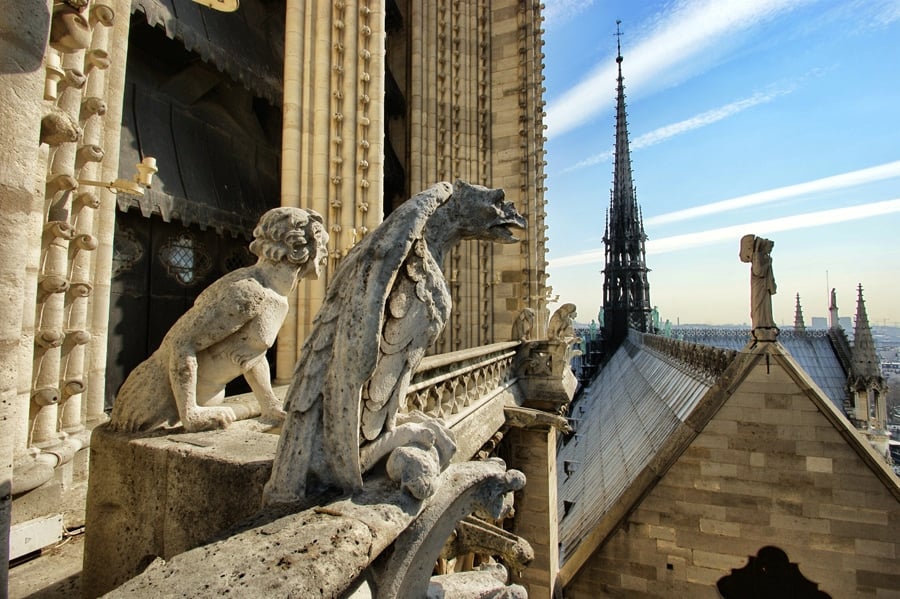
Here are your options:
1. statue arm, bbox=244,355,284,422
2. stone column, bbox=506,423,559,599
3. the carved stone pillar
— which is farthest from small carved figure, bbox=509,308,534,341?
statue arm, bbox=244,355,284,422

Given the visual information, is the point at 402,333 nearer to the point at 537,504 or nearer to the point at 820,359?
the point at 537,504

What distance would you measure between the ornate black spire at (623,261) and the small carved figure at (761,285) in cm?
3314

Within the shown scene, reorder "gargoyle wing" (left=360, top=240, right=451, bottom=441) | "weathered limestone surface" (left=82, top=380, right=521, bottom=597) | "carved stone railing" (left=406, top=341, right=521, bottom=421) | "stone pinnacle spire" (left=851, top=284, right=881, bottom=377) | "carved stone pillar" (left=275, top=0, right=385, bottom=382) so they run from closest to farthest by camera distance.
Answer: "gargoyle wing" (left=360, top=240, right=451, bottom=441), "weathered limestone surface" (left=82, top=380, right=521, bottom=597), "carved stone railing" (left=406, top=341, right=521, bottom=421), "carved stone pillar" (left=275, top=0, right=385, bottom=382), "stone pinnacle spire" (left=851, top=284, right=881, bottom=377)

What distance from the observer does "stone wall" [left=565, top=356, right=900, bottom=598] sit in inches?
216

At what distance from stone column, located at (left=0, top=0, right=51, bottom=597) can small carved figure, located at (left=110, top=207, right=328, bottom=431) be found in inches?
29.2

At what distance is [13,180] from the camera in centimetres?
114

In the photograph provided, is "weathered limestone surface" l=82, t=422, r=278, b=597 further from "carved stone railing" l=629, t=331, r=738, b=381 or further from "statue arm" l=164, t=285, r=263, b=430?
"carved stone railing" l=629, t=331, r=738, b=381

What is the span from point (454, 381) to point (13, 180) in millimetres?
3468

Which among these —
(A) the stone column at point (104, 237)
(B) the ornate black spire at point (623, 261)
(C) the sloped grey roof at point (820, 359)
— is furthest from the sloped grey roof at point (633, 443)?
(B) the ornate black spire at point (623, 261)

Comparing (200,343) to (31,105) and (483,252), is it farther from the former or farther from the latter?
(483,252)

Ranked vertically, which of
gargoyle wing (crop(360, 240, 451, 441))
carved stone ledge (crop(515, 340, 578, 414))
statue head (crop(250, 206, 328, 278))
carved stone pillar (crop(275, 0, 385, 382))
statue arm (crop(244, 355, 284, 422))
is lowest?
carved stone ledge (crop(515, 340, 578, 414))

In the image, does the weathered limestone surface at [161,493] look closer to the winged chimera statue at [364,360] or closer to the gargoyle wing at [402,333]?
the winged chimera statue at [364,360]

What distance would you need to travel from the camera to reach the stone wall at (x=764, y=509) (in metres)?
5.50

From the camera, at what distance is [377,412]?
1412mm
